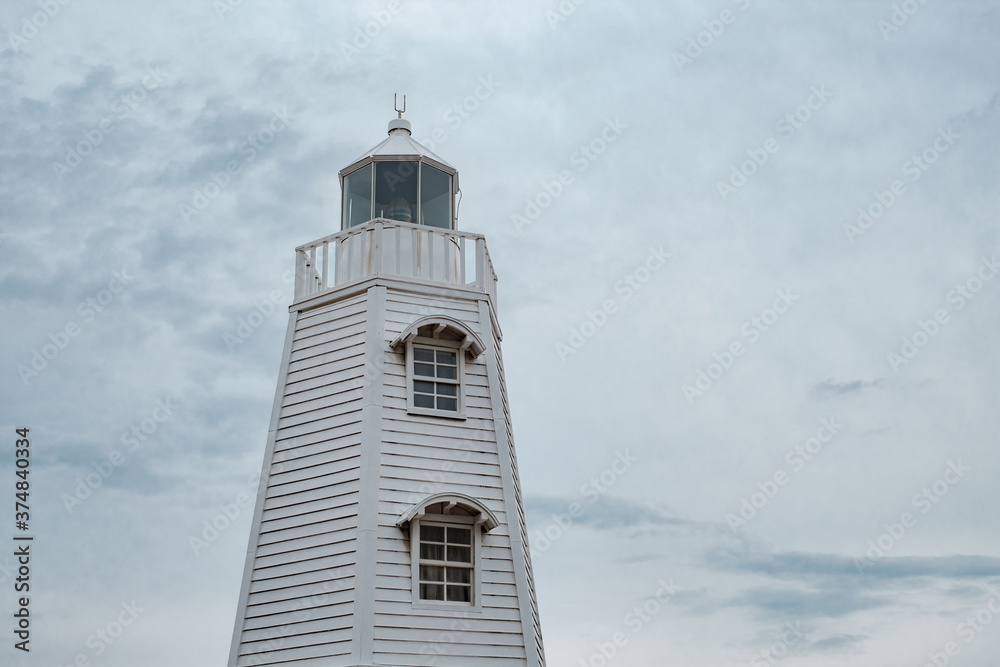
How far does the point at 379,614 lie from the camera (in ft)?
59.1


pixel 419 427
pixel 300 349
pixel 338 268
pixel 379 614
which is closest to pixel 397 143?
→ pixel 338 268

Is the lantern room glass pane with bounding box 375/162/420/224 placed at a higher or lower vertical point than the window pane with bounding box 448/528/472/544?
higher

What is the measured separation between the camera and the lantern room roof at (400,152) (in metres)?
23.0

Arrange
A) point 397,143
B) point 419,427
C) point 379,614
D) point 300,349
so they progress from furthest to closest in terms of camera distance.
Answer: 1. point 397,143
2. point 300,349
3. point 419,427
4. point 379,614

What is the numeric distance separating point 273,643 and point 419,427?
14.8 feet

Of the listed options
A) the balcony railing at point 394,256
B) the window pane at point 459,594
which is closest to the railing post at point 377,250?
the balcony railing at point 394,256

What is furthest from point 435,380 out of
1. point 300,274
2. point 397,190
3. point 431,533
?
point 397,190

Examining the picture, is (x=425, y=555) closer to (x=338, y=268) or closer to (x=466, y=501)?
(x=466, y=501)

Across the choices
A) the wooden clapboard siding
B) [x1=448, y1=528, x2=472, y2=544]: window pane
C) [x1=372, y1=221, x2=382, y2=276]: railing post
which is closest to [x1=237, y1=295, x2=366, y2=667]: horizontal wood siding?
the wooden clapboard siding

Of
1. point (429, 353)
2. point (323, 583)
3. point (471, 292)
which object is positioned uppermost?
point (471, 292)

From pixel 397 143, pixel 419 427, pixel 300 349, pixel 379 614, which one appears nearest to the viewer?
pixel 379 614

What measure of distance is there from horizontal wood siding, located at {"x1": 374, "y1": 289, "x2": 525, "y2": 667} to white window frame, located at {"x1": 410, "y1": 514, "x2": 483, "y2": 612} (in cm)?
8

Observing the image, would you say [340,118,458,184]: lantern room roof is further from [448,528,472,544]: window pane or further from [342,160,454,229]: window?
[448,528,472,544]: window pane

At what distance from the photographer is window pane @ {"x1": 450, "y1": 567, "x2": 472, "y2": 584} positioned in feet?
62.3
